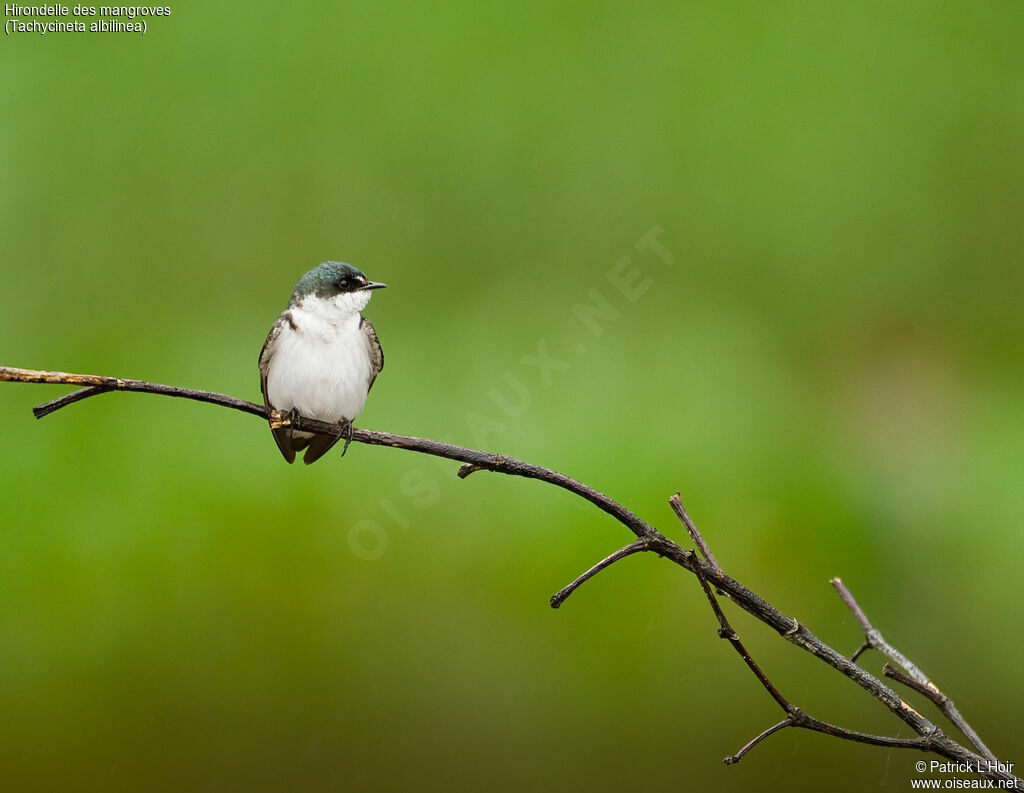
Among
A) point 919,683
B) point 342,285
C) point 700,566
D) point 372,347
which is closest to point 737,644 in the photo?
point 700,566

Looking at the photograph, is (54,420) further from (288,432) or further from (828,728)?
(828,728)

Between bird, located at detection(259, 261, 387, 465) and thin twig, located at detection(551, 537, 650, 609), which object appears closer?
thin twig, located at detection(551, 537, 650, 609)

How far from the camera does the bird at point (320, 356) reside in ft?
4.57

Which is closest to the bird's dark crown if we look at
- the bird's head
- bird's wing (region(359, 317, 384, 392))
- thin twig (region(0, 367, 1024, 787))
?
the bird's head

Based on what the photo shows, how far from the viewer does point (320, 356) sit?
4.67ft

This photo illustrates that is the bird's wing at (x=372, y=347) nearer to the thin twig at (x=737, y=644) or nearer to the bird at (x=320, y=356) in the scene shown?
the bird at (x=320, y=356)

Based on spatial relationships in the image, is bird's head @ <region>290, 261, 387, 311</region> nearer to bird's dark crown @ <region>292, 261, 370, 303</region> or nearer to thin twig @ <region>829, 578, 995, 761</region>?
bird's dark crown @ <region>292, 261, 370, 303</region>

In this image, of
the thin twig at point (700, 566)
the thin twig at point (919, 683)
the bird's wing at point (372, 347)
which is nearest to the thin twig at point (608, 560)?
the thin twig at point (700, 566)

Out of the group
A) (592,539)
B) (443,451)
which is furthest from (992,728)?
(443,451)

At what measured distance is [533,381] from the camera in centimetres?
223

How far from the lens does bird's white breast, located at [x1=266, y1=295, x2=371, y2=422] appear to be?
4.65ft

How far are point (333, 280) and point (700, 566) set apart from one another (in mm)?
988

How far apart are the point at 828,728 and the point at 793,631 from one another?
5 cm

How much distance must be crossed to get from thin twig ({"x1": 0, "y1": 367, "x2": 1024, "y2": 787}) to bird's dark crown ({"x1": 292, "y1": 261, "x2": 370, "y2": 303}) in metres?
0.84
